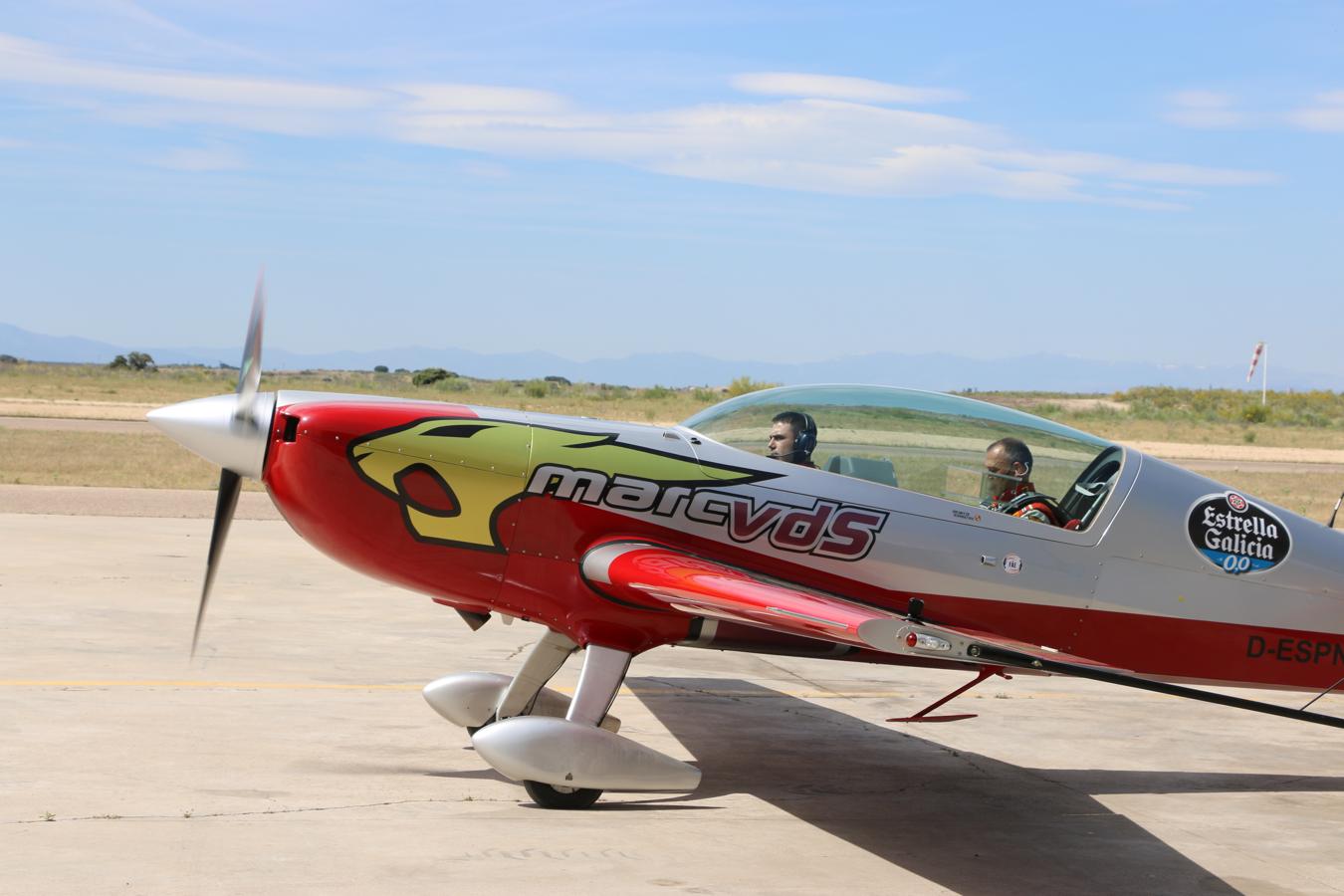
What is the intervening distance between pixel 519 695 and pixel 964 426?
311 centimetres

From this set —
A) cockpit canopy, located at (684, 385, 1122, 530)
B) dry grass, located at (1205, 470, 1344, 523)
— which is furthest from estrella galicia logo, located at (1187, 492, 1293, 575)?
dry grass, located at (1205, 470, 1344, 523)

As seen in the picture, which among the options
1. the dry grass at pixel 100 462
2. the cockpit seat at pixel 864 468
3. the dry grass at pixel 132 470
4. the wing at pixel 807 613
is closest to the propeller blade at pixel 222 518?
the wing at pixel 807 613

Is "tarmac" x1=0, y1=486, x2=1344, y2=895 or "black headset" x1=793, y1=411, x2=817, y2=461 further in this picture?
"black headset" x1=793, y1=411, x2=817, y2=461

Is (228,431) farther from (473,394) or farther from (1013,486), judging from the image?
(473,394)

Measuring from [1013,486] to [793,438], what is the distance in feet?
4.35

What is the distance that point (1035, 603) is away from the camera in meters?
7.57

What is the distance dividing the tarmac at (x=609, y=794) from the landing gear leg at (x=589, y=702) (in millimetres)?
102

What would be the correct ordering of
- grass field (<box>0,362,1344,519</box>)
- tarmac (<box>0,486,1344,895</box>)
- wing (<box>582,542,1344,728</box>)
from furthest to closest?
grass field (<box>0,362,1344,519</box>) < tarmac (<box>0,486,1344,895</box>) < wing (<box>582,542,1344,728</box>)

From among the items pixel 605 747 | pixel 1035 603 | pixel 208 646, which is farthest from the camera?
pixel 208 646

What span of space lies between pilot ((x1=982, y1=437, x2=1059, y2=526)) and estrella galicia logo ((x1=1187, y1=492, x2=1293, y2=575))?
0.93m

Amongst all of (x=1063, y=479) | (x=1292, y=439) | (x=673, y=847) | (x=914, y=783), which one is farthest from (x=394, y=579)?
(x=1292, y=439)

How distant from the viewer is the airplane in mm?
7039

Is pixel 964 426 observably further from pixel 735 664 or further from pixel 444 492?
pixel 735 664

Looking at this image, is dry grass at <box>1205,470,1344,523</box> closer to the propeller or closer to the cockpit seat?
the cockpit seat
